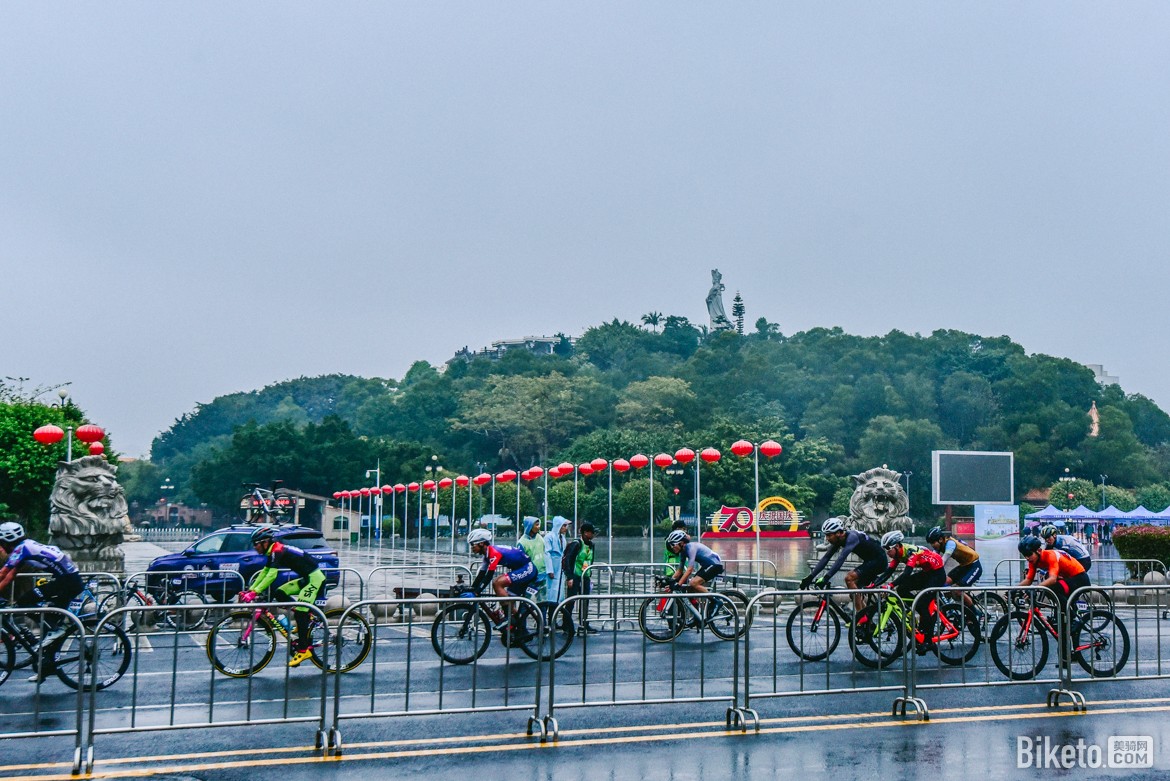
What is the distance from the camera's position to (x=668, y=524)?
207ft

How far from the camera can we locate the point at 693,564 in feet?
46.8

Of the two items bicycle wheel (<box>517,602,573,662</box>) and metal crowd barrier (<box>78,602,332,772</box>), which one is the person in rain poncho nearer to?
bicycle wheel (<box>517,602,573,662</box>)

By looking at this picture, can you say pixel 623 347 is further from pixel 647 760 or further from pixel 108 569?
pixel 647 760

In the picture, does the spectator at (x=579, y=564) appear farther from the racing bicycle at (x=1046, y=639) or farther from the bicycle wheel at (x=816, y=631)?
the racing bicycle at (x=1046, y=639)

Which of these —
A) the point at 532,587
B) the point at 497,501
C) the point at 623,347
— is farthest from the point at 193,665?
the point at 623,347

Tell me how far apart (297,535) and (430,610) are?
17.9 ft

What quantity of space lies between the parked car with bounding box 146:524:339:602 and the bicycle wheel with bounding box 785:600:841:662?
8.87 m

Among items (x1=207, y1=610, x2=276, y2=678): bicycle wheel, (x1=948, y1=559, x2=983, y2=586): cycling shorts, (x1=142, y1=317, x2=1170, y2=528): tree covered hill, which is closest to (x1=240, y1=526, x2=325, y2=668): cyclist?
(x1=207, y1=610, x2=276, y2=678): bicycle wheel

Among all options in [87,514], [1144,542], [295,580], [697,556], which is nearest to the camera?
[295,580]

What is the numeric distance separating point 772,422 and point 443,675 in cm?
6971

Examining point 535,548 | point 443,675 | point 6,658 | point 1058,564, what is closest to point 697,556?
point 535,548

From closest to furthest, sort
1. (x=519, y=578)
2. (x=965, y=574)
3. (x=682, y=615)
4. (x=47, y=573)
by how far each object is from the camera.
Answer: (x=47, y=573) < (x=519, y=578) < (x=965, y=574) < (x=682, y=615)

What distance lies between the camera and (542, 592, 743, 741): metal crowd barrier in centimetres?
917

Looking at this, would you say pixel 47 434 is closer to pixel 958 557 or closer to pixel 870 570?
pixel 870 570
